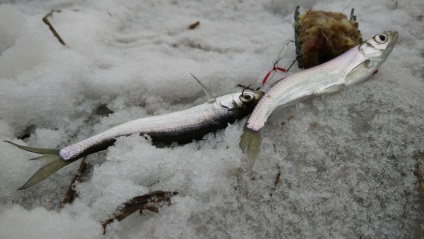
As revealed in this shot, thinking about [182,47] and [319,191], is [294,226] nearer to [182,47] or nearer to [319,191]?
[319,191]

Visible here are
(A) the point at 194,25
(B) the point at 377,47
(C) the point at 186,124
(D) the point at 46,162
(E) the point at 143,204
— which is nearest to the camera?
(E) the point at 143,204

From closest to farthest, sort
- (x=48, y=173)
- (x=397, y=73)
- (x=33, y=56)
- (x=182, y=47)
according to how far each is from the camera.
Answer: (x=48, y=173) < (x=397, y=73) < (x=33, y=56) < (x=182, y=47)

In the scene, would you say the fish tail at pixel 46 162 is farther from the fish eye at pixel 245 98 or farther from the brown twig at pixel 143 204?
the fish eye at pixel 245 98

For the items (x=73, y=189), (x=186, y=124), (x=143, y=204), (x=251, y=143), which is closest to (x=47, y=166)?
(x=73, y=189)

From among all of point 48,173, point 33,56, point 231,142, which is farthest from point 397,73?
point 33,56

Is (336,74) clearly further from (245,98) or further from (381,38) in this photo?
(245,98)

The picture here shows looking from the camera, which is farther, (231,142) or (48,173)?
(231,142)

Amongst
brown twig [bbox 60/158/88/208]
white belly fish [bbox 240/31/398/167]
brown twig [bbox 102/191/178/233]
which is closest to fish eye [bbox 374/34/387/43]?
white belly fish [bbox 240/31/398/167]
